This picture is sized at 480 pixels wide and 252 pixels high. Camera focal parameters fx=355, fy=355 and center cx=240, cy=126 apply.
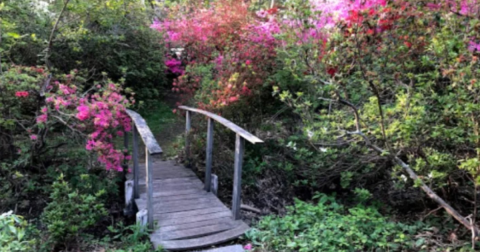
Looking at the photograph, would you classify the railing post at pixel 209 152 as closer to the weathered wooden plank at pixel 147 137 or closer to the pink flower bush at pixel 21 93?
the weathered wooden plank at pixel 147 137

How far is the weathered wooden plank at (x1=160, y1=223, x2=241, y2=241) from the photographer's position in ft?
11.0

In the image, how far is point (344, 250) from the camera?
3049 mm

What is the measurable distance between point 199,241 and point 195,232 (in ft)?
0.49

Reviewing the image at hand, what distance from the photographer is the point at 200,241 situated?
10.8 ft

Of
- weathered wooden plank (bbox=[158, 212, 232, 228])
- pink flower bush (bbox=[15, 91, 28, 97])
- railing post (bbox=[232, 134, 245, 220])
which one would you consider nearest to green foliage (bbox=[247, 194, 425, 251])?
railing post (bbox=[232, 134, 245, 220])

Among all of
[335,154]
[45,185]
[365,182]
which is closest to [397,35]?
[335,154]

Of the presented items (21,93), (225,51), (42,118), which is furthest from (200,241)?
(225,51)

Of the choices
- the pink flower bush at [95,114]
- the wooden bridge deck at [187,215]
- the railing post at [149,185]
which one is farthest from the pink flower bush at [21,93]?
the wooden bridge deck at [187,215]

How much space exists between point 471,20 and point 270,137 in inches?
118

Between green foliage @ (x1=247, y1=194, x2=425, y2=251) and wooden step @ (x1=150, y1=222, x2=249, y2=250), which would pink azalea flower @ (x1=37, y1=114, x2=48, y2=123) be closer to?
wooden step @ (x1=150, y1=222, x2=249, y2=250)

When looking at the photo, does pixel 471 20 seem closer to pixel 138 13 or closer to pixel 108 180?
pixel 108 180

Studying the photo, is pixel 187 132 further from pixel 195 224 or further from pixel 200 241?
pixel 200 241

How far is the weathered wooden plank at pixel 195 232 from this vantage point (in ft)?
11.0

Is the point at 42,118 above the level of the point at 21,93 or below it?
below
